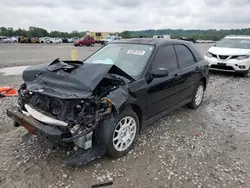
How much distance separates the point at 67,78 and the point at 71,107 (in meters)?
0.49

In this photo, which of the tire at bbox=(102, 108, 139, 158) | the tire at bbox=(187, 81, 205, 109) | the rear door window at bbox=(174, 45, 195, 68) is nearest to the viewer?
the tire at bbox=(102, 108, 139, 158)

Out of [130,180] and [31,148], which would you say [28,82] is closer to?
[31,148]

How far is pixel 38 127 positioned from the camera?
2.86m

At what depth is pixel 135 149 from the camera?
12.1ft

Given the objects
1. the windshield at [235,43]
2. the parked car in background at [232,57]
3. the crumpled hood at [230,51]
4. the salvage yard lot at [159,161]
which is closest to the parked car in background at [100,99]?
the salvage yard lot at [159,161]

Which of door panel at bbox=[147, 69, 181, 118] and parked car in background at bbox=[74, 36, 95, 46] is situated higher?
door panel at bbox=[147, 69, 181, 118]

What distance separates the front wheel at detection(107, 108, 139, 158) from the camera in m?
3.17

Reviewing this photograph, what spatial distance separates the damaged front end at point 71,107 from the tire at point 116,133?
0.10 meters

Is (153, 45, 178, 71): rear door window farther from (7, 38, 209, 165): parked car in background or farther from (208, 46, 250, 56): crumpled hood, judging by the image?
(208, 46, 250, 56): crumpled hood

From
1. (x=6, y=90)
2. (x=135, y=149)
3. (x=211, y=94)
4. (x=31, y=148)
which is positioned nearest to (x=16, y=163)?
(x=31, y=148)

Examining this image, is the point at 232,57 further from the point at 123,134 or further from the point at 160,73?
the point at 123,134

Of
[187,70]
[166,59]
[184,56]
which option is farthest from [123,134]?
[184,56]

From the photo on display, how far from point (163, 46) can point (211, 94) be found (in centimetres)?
359

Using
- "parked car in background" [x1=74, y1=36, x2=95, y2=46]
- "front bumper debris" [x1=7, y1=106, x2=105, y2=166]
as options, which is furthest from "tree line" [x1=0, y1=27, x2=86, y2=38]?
"front bumper debris" [x1=7, y1=106, x2=105, y2=166]
